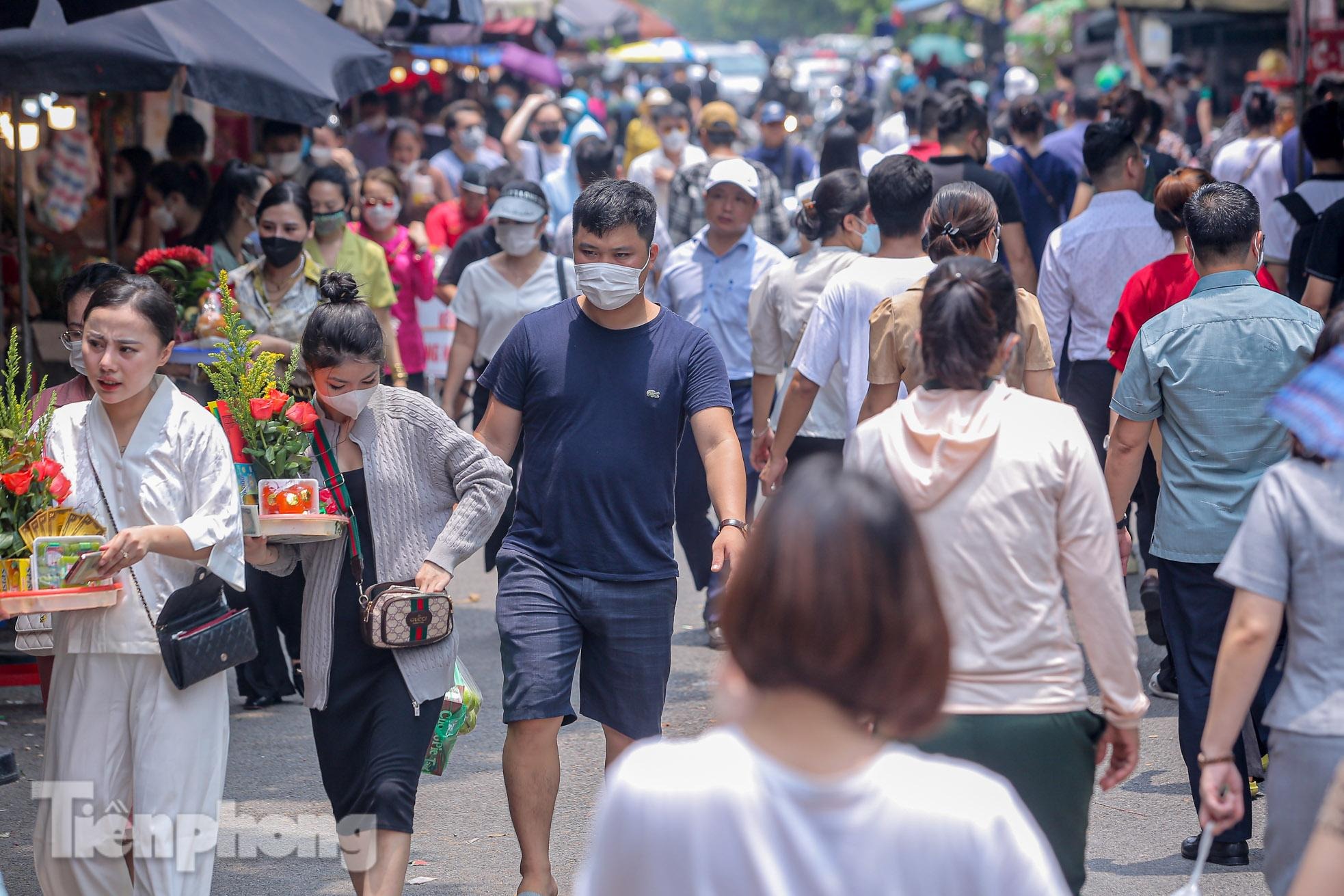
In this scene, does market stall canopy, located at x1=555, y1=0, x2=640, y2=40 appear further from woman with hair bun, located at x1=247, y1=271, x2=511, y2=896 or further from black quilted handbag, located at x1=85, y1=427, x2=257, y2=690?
black quilted handbag, located at x1=85, y1=427, x2=257, y2=690

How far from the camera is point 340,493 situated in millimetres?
4430

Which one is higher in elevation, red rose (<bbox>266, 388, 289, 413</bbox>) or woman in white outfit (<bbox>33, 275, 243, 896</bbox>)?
red rose (<bbox>266, 388, 289, 413</bbox>)

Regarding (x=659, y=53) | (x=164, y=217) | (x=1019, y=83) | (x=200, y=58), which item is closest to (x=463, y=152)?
(x=164, y=217)

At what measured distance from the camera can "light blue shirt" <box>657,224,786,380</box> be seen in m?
7.88

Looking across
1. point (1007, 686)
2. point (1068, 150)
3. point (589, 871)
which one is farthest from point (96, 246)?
point (589, 871)

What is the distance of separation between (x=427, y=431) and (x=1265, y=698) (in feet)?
8.86

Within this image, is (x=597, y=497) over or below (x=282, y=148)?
below

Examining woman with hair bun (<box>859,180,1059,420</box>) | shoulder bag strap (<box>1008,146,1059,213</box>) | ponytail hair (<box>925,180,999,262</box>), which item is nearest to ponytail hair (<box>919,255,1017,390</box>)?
woman with hair bun (<box>859,180,1059,420</box>)

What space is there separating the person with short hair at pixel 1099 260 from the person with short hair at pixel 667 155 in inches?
216

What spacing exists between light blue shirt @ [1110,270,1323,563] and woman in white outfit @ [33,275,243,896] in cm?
268

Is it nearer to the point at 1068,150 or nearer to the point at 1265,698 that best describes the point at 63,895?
the point at 1265,698

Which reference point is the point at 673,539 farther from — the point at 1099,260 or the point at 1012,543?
the point at 1099,260

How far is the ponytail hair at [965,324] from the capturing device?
3289mm

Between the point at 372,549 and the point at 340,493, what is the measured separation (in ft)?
0.57
